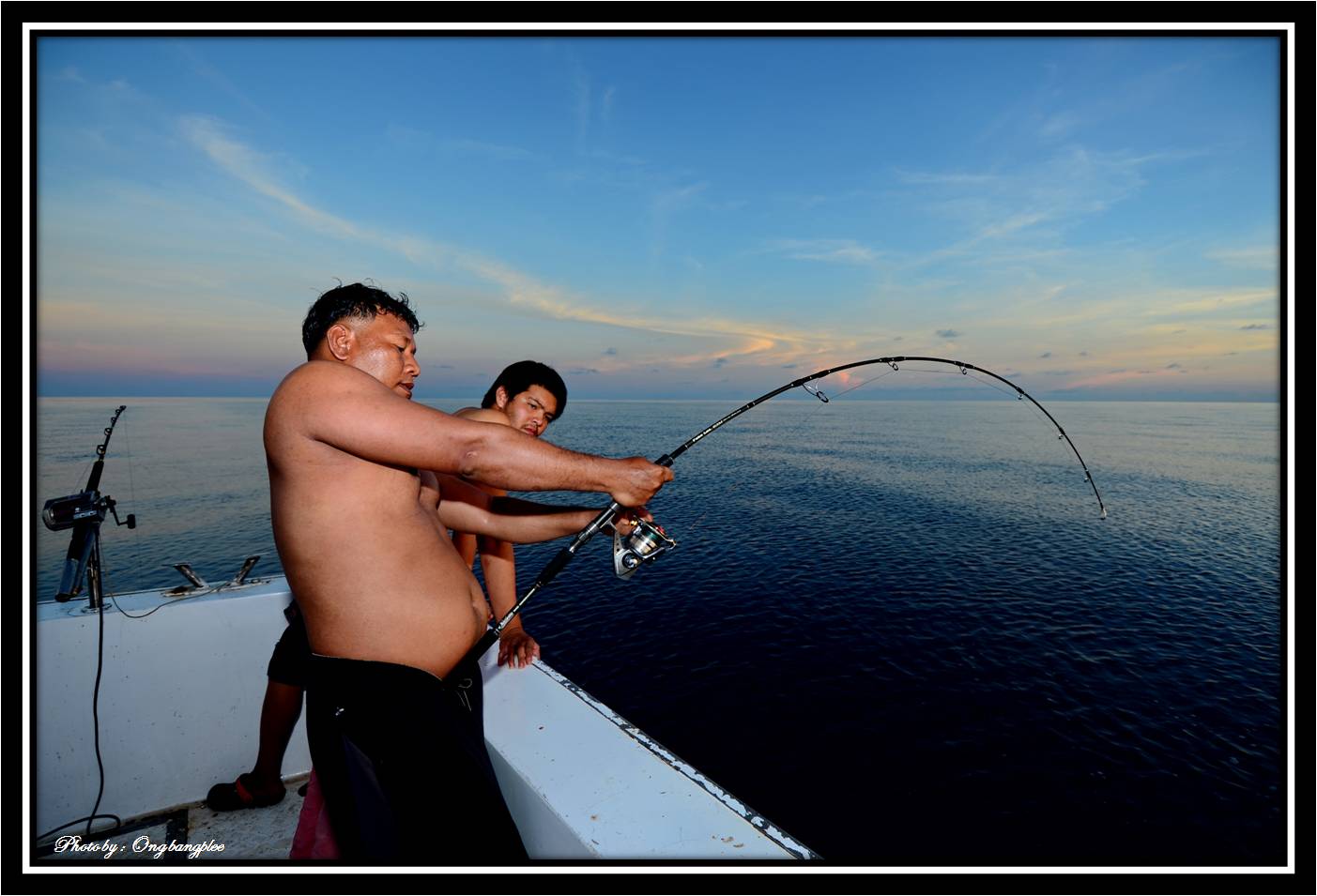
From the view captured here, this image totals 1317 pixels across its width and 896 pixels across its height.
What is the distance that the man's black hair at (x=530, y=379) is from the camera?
469 cm

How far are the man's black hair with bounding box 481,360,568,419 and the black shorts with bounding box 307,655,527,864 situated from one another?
267cm

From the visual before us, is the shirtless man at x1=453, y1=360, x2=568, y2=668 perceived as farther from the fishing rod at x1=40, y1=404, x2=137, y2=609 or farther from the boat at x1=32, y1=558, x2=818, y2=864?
the fishing rod at x1=40, y1=404, x2=137, y2=609

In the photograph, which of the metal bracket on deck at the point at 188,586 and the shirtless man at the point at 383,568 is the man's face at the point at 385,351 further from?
the metal bracket on deck at the point at 188,586

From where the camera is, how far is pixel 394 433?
2.13m

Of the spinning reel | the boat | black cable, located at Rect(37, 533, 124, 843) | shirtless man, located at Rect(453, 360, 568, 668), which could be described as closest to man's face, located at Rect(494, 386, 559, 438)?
shirtless man, located at Rect(453, 360, 568, 668)

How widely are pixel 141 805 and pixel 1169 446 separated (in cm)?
8918

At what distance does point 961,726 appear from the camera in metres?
12.7

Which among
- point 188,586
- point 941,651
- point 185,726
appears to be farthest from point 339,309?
point 941,651

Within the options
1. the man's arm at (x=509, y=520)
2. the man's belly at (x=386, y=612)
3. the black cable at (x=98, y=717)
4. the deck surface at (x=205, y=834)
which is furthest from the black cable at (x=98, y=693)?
the man's belly at (x=386, y=612)

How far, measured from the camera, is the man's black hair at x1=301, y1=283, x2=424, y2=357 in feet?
8.81

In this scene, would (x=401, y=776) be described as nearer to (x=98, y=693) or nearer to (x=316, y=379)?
(x=316, y=379)

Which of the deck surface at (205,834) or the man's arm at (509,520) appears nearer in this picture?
the man's arm at (509,520)
